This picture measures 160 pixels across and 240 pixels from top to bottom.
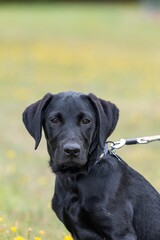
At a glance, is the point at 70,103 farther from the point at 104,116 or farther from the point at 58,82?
the point at 58,82

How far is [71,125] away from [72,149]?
238mm

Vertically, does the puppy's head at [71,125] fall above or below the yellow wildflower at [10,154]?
above

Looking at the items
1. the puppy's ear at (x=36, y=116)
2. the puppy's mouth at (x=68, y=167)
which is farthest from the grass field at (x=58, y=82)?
the puppy's ear at (x=36, y=116)

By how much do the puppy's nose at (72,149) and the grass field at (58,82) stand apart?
1.24 meters

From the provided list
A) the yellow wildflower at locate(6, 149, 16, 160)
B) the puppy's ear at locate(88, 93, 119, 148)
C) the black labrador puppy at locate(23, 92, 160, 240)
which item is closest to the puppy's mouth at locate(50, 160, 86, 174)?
the black labrador puppy at locate(23, 92, 160, 240)

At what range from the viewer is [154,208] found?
5410 mm

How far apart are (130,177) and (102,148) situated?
1.10ft

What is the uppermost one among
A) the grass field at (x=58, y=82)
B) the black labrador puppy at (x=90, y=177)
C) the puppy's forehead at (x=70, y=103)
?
the puppy's forehead at (x=70, y=103)

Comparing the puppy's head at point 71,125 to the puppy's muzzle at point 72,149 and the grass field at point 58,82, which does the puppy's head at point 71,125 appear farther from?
the grass field at point 58,82

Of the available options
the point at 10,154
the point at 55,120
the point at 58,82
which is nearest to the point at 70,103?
the point at 55,120

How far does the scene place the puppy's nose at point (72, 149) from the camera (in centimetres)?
512

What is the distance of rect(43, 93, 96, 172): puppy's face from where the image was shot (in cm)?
517

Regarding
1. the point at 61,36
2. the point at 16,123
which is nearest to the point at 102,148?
the point at 16,123

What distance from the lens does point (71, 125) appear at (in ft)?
17.4
